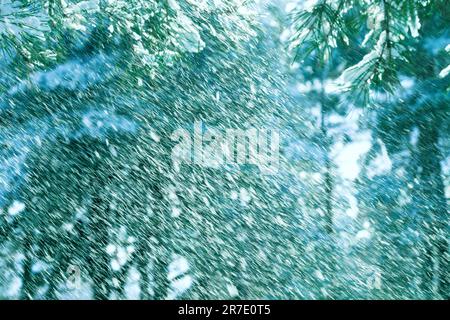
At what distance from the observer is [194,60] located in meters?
4.70

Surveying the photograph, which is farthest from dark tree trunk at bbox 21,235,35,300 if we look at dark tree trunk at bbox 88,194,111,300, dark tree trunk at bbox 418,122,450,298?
dark tree trunk at bbox 418,122,450,298

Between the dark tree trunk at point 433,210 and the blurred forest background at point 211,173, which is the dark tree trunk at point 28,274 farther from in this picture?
the dark tree trunk at point 433,210

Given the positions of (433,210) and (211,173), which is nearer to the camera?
(433,210)

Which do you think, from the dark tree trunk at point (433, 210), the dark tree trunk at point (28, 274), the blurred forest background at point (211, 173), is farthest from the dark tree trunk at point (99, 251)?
the dark tree trunk at point (433, 210)

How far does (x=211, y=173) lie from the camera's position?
23.7 ft

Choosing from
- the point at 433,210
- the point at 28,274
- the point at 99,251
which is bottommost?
the point at 28,274

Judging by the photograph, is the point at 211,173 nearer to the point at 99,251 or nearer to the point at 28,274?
the point at 99,251

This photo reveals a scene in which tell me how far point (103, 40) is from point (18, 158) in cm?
262

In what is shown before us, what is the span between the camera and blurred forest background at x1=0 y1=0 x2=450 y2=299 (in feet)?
12.8

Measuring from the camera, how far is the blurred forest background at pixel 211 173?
3.91 m

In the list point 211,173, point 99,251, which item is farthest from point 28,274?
→ point 211,173

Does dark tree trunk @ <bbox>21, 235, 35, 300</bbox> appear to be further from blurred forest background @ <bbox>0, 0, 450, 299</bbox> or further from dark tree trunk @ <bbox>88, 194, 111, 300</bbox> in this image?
dark tree trunk @ <bbox>88, 194, 111, 300</bbox>

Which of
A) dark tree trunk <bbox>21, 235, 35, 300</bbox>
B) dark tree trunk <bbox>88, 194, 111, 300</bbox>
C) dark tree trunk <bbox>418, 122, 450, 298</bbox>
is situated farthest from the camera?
dark tree trunk <bbox>21, 235, 35, 300</bbox>
